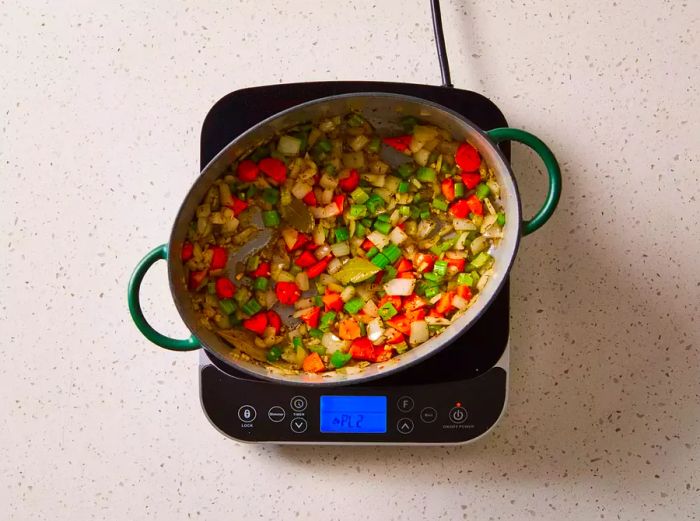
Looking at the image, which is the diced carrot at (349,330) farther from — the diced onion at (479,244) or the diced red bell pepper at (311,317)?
the diced onion at (479,244)

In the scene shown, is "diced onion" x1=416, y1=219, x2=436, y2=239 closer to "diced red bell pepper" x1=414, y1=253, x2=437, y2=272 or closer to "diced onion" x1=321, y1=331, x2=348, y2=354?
"diced red bell pepper" x1=414, y1=253, x2=437, y2=272

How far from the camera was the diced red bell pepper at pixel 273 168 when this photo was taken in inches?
30.5

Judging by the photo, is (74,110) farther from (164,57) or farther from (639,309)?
(639,309)

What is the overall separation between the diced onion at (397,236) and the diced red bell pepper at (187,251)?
192mm

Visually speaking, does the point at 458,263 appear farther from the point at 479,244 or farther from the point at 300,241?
the point at 300,241

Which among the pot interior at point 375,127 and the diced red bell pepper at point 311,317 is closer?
the pot interior at point 375,127

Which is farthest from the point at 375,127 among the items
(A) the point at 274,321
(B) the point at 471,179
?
(A) the point at 274,321

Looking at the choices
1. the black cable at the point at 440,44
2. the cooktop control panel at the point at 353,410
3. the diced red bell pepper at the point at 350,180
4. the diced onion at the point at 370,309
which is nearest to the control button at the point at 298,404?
the cooktop control panel at the point at 353,410

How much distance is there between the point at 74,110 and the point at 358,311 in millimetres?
366

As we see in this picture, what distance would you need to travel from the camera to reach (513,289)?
0.83 metres

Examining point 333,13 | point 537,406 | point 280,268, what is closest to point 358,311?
point 280,268

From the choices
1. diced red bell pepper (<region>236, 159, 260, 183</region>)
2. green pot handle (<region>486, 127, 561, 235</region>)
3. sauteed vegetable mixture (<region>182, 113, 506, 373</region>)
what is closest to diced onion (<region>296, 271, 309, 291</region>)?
sauteed vegetable mixture (<region>182, 113, 506, 373</region>)

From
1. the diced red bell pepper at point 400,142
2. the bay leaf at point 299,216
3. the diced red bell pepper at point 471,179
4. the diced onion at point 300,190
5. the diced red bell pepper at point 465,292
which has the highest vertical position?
the diced red bell pepper at point 400,142

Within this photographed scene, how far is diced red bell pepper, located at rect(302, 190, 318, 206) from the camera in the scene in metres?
0.80
